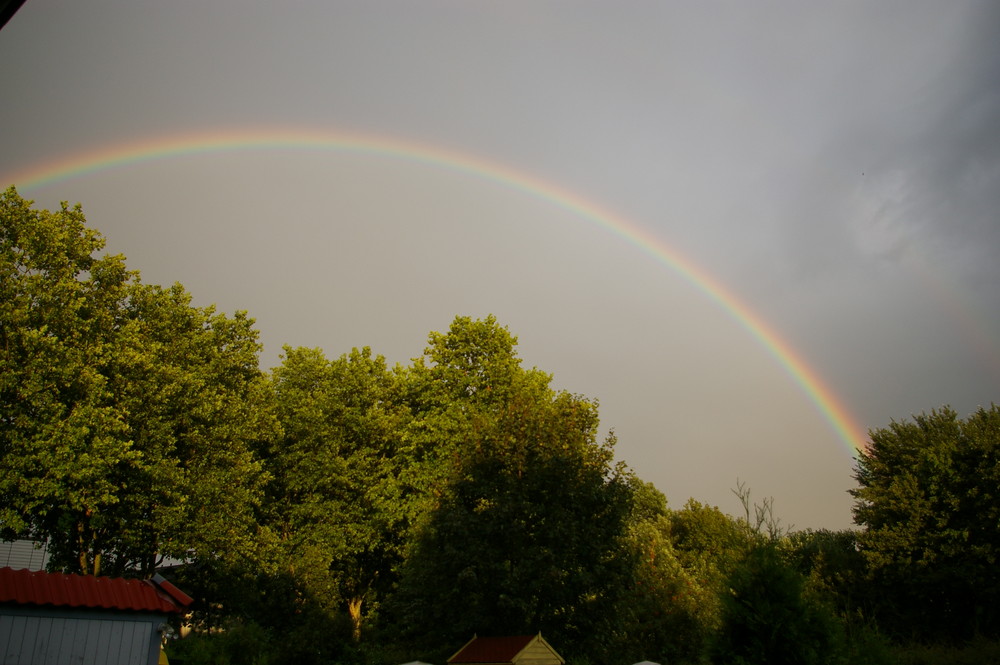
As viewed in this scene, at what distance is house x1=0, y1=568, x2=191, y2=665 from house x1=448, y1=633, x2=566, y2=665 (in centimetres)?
1167

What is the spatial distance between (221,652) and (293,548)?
1522 centimetres

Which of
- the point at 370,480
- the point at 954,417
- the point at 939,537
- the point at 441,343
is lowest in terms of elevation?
the point at 939,537

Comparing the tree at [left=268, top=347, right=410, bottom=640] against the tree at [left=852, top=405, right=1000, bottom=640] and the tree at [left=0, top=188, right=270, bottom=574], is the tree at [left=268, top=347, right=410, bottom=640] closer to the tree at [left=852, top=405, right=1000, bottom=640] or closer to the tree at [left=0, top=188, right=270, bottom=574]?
the tree at [left=0, top=188, right=270, bottom=574]

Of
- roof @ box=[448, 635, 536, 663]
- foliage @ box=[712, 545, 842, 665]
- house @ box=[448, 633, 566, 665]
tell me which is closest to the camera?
foliage @ box=[712, 545, 842, 665]

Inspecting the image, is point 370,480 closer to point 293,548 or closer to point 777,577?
point 293,548

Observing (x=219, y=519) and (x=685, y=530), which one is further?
(x=685, y=530)

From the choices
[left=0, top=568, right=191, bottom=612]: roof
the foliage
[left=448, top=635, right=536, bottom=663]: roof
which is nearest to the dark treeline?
the foliage

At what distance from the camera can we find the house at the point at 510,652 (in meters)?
21.5

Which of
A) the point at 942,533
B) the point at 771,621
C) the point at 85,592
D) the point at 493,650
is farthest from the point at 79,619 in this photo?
the point at 942,533

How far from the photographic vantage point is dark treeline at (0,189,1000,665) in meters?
24.1

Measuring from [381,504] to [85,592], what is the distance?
82.7 feet

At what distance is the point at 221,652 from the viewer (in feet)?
79.0

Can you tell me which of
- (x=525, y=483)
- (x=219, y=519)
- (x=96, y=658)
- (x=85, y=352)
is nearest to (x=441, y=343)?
(x=525, y=483)

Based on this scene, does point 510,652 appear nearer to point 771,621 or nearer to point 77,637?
point 771,621
